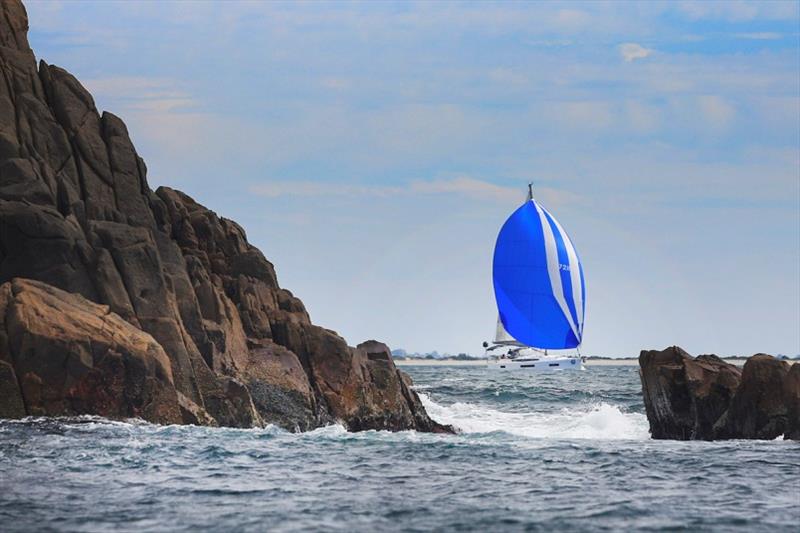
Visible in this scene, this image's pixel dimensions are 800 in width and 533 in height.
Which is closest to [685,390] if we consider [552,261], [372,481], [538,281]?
[372,481]

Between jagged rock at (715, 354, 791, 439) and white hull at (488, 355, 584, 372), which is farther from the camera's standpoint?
white hull at (488, 355, 584, 372)

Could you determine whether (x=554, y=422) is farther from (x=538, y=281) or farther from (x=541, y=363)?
(x=541, y=363)

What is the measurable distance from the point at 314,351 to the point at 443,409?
62.0 feet

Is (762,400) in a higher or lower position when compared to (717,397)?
lower

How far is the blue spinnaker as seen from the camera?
103m

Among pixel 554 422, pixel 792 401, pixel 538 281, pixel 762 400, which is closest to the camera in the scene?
pixel 792 401

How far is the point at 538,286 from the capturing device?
103625 millimetres

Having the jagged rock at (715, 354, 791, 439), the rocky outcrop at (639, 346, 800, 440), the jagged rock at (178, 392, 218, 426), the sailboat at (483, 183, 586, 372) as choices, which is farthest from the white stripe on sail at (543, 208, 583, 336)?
the jagged rock at (178, 392, 218, 426)

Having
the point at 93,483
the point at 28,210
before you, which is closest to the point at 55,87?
the point at 28,210

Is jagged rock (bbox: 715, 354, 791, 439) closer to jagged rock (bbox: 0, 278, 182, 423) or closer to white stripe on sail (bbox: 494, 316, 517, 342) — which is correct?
jagged rock (bbox: 0, 278, 182, 423)

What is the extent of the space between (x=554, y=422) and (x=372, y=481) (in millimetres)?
29187

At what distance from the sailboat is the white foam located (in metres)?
36.6

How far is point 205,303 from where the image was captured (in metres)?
46.0

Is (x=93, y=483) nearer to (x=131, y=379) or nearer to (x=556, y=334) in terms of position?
(x=131, y=379)
